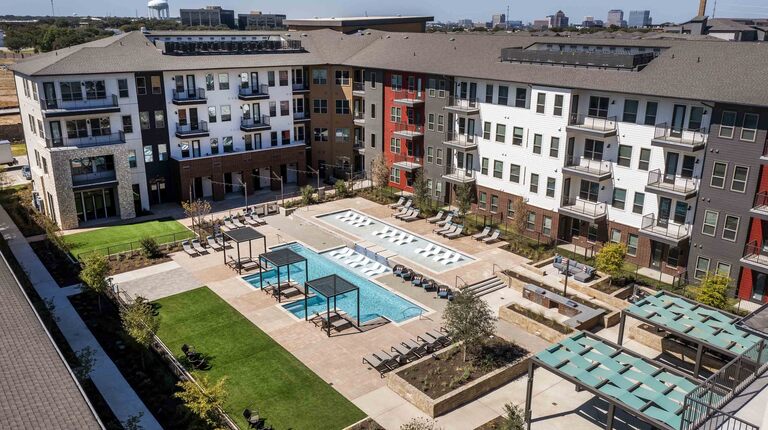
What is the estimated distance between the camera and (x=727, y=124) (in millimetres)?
32094

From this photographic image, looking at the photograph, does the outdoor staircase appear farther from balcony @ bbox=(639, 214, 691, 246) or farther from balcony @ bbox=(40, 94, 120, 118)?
balcony @ bbox=(40, 94, 120, 118)

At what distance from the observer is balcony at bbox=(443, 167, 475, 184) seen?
1861 inches

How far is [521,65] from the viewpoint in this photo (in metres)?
44.5

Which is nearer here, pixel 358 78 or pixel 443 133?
pixel 443 133

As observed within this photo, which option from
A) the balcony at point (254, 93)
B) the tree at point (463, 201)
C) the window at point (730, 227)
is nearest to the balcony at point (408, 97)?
the tree at point (463, 201)

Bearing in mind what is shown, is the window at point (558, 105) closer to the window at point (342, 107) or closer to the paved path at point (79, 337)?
the window at point (342, 107)

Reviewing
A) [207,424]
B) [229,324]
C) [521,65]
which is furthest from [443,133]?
[207,424]

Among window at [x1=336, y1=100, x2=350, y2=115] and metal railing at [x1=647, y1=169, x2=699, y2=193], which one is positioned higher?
window at [x1=336, y1=100, x2=350, y2=115]

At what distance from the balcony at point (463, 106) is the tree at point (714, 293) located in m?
22.0

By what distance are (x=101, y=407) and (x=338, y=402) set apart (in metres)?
9.88

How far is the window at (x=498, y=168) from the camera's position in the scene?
45.3 meters

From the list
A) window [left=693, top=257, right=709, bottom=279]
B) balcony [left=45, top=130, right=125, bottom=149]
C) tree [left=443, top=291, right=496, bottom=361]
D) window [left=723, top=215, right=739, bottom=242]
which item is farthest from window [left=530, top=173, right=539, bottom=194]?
balcony [left=45, top=130, right=125, bottom=149]

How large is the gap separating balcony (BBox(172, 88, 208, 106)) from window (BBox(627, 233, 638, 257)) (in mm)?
36244

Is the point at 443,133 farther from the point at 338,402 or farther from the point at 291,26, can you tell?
the point at 291,26
